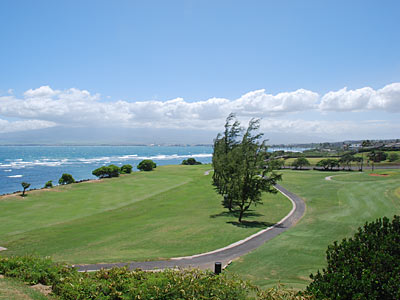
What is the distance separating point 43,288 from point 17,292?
2.81 ft

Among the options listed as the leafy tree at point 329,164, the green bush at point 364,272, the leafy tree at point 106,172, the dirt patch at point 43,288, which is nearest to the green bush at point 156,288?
the dirt patch at point 43,288

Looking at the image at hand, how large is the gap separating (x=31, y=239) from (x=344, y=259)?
25.6 metres

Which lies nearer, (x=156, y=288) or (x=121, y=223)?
(x=156, y=288)

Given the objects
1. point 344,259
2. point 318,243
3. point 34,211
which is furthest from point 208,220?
point 34,211

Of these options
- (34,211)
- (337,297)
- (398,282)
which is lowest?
(34,211)

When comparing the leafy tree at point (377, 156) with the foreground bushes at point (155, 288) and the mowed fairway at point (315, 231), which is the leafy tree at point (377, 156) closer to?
the mowed fairway at point (315, 231)

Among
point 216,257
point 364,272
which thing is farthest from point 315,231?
point 364,272

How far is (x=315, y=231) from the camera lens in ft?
76.7

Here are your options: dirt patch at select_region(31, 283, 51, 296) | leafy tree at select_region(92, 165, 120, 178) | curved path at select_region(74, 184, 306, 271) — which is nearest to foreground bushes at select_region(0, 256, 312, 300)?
dirt patch at select_region(31, 283, 51, 296)

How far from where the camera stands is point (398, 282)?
630 centimetres

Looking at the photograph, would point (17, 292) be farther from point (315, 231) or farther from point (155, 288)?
point (315, 231)

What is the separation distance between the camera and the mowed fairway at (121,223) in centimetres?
2021

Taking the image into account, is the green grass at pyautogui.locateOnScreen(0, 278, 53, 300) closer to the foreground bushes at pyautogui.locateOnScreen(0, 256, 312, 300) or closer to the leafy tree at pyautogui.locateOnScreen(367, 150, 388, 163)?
the foreground bushes at pyautogui.locateOnScreen(0, 256, 312, 300)

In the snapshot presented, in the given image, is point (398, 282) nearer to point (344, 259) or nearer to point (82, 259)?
point (344, 259)
